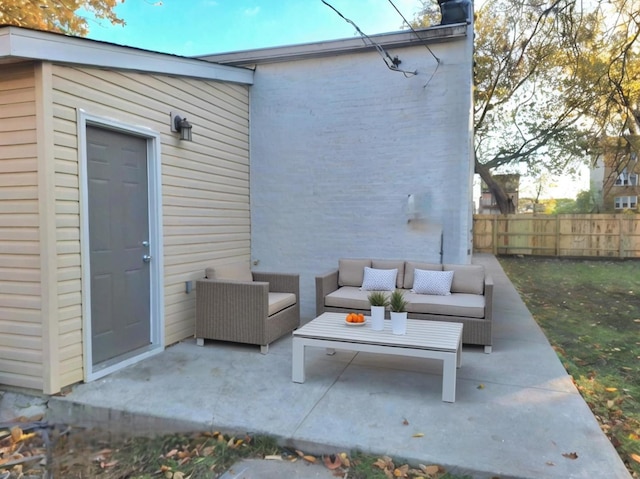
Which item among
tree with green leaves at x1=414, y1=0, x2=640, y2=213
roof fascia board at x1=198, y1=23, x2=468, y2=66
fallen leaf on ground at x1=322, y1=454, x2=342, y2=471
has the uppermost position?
tree with green leaves at x1=414, y1=0, x2=640, y2=213

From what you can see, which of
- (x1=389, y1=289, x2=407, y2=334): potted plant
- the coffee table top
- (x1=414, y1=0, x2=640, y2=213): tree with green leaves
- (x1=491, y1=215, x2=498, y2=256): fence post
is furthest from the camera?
(x1=491, y1=215, x2=498, y2=256): fence post

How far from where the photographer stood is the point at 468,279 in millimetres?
4801

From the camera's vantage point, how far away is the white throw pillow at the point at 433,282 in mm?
4684

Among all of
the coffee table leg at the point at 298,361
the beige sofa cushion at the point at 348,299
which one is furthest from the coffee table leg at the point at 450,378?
the beige sofa cushion at the point at 348,299

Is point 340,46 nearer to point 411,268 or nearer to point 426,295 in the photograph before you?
point 411,268

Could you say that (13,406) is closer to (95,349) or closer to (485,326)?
(95,349)

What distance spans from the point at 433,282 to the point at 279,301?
1753mm

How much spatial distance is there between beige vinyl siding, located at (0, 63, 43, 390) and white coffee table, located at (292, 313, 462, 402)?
200cm

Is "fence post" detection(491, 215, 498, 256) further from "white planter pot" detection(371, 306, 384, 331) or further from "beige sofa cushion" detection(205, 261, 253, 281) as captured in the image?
"white planter pot" detection(371, 306, 384, 331)

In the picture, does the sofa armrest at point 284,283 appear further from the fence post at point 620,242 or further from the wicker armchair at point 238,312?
the fence post at point 620,242

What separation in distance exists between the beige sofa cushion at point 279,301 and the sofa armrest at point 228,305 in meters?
0.17

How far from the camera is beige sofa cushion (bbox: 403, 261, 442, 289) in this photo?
196 inches

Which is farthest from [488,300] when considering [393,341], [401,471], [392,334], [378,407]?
[401,471]

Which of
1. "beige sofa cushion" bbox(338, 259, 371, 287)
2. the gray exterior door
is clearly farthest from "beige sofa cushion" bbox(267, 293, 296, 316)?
the gray exterior door
